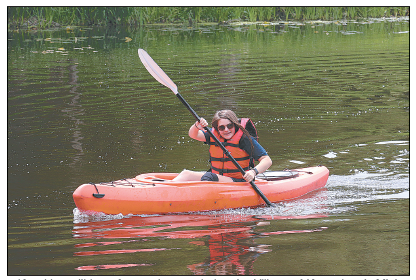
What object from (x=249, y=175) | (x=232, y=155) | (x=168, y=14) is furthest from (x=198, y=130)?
(x=168, y=14)

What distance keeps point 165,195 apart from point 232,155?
712 mm

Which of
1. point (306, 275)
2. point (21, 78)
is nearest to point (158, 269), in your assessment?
point (306, 275)

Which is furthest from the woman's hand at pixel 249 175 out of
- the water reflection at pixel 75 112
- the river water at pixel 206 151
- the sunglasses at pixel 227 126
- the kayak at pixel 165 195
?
the water reflection at pixel 75 112

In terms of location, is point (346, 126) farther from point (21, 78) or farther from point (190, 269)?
point (21, 78)

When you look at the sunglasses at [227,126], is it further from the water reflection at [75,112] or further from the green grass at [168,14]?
the green grass at [168,14]

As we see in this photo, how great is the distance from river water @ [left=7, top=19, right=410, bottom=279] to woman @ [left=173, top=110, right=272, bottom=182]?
1.21 feet

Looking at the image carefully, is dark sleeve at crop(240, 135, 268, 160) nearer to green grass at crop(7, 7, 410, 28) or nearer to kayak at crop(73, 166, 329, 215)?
kayak at crop(73, 166, 329, 215)

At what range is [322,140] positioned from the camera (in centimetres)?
711

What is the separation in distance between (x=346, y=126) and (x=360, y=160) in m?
1.56

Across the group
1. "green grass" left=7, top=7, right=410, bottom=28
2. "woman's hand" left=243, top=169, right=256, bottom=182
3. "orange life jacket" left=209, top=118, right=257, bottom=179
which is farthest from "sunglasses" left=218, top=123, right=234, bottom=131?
"green grass" left=7, top=7, right=410, bottom=28

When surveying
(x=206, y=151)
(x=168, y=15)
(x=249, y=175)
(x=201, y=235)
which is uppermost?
(x=168, y=15)

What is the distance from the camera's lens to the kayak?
4680 millimetres

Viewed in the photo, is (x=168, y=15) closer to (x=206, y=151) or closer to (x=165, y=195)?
(x=206, y=151)

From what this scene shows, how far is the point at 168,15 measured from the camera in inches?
874
